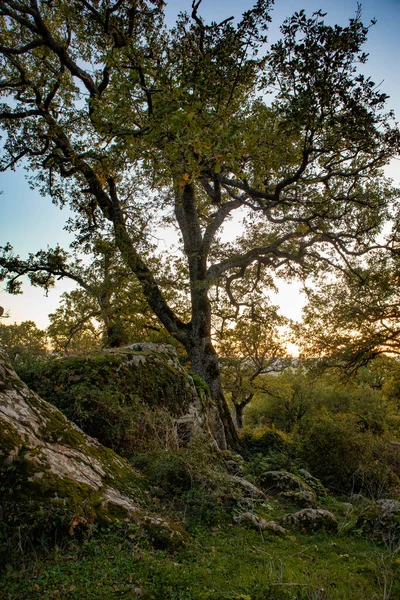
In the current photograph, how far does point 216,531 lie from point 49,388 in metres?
4.13

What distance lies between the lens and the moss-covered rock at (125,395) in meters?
6.21

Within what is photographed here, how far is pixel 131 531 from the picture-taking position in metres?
3.58

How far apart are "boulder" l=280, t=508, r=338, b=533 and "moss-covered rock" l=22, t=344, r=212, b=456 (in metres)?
2.31

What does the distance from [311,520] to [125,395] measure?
13.1 ft

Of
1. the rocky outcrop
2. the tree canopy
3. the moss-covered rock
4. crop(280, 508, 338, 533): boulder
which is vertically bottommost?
crop(280, 508, 338, 533): boulder

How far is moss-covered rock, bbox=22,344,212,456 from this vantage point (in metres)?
6.21

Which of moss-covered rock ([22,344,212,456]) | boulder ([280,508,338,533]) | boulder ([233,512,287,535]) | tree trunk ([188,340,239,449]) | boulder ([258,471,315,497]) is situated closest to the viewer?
boulder ([233,512,287,535])

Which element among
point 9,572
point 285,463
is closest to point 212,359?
point 285,463

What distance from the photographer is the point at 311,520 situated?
538 centimetres

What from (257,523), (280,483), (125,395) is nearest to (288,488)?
(280,483)

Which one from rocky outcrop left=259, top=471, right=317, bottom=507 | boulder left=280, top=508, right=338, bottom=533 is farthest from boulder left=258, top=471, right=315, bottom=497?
boulder left=280, top=508, right=338, bottom=533

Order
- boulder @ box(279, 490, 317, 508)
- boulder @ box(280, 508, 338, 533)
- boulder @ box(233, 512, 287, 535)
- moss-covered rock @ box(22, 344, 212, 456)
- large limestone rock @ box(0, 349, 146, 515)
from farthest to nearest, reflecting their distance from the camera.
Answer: boulder @ box(279, 490, 317, 508) < moss-covered rock @ box(22, 344, 212, 456) < boulder @ box(280, 508, 338, 533) < boulder @ box(233, 512, 287, 535) < large limestone rock @ box(0, 349, 146, 515)

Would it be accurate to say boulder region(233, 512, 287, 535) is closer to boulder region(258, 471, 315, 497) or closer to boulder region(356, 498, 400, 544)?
boulder region(356, 498, 400, 544)

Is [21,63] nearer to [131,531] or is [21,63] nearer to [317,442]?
[131,531]
